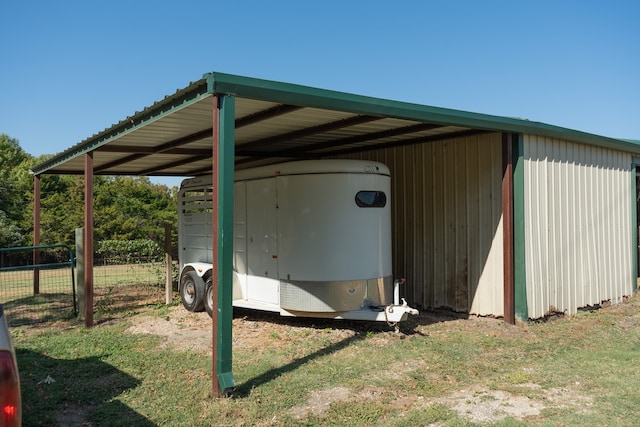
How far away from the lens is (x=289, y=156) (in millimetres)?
10219

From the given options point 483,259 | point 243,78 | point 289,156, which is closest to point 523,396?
point 483,259

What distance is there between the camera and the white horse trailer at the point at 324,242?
282 inches

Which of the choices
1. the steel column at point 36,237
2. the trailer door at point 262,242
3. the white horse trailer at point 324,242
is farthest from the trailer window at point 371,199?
the steel column at point 36,237

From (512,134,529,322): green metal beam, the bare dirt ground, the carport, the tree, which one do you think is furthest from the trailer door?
the tree

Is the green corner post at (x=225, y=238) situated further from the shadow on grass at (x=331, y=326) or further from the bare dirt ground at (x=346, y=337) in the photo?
the bare dirt ground at (x=346, y=337)

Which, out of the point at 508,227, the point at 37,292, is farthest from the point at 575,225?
the point at 37,292

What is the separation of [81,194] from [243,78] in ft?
76.9

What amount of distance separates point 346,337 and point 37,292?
8427 mm

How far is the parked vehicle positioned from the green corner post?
2740 millimetres

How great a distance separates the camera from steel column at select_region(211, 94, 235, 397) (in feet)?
16.0

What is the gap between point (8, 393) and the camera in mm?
2049

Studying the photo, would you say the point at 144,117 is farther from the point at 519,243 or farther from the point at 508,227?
the point at 519,243

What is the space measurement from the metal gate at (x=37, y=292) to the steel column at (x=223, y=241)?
17.1ft

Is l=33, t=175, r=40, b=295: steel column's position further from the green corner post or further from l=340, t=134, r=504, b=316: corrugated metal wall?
the green corner post
